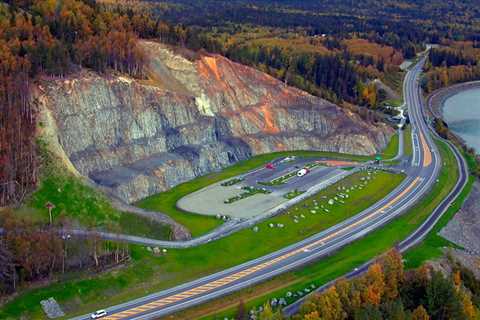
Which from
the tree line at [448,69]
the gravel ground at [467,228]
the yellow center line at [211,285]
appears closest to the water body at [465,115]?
the tree line at [448,69]

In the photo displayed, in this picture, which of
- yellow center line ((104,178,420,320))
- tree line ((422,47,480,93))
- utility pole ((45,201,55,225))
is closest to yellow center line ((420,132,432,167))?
yellow center line ((104,178,420,320))

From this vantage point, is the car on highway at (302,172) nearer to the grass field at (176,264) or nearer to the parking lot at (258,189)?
the parking lot at (258,189)

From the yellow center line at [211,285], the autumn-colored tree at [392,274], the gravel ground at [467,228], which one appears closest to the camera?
the yellow center line at [211,285]

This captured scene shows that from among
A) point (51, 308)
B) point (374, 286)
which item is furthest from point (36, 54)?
point (374, 286)

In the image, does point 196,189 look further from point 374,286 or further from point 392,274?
point 374,286

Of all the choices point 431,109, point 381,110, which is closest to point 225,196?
point 381,110

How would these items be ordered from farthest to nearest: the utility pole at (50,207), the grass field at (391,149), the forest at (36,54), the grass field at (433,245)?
the grass field at (391,149), the grass field at (433,245), the forest at (36,54), the utility pole at (50,207)

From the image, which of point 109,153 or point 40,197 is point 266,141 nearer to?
point 109,153

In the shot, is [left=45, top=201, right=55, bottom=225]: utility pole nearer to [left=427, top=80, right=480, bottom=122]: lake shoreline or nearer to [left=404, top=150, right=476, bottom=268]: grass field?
[left=404, top=150, right=476, bottom=268]: grass field
